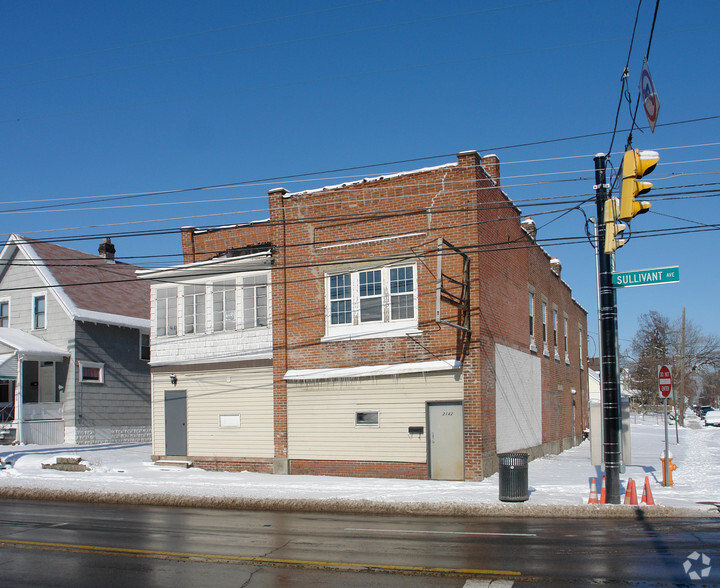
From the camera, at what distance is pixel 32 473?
21719 mm

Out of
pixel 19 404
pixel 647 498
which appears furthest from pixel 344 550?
pixel 19 404

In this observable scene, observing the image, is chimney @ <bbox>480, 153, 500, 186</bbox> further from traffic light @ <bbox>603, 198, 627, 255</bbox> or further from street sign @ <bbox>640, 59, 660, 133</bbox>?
street sign @ <bbox>640, 59, 660, 133</bbox>

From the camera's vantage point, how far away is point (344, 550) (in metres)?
10.1

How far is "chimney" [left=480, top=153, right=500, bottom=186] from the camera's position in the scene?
69.5ft

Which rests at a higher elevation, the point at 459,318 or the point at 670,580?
the point at 459,318

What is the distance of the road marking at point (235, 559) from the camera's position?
8.60 metres

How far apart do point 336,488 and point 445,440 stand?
127 inches

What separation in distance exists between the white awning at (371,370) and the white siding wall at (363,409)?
0.67 feet

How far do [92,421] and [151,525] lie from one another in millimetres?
19912

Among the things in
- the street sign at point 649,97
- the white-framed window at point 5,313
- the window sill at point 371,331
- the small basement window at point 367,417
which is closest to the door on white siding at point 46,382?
the white-framed window at point 5,313

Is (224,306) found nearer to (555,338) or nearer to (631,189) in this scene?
(631,189)

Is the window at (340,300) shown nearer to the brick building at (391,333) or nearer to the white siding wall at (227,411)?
the brick building at (391,333)

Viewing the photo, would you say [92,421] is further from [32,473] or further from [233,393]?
[233,393]

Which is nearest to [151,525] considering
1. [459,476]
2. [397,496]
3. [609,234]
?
[397,496]
